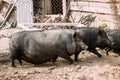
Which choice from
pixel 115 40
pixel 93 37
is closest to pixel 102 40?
pixel 93 37

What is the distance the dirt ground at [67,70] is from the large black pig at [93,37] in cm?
27

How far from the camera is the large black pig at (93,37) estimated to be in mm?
7602

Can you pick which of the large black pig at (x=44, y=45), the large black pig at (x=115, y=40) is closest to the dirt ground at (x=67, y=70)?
the large black pig at (x=44, y=45)

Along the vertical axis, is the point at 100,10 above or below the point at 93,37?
above

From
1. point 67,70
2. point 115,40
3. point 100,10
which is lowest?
point 67,70

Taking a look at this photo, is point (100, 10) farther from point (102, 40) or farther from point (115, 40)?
point (102, 40)

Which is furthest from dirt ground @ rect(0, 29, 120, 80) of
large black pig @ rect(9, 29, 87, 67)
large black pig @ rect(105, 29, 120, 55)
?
large black pig @ rect(105, 29, 120, 55)

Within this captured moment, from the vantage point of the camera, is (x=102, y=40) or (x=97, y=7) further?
(x=97, y=7)

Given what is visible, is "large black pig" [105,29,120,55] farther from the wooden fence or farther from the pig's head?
the wooden fence

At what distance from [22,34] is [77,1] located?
4033 mm

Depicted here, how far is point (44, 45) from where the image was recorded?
24.0ft

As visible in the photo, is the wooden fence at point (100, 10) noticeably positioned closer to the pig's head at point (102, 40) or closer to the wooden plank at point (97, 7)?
the wooden plank at point (97, 7)

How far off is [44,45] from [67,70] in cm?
77

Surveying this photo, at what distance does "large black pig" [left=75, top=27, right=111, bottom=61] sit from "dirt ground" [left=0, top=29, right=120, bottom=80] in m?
0.27
